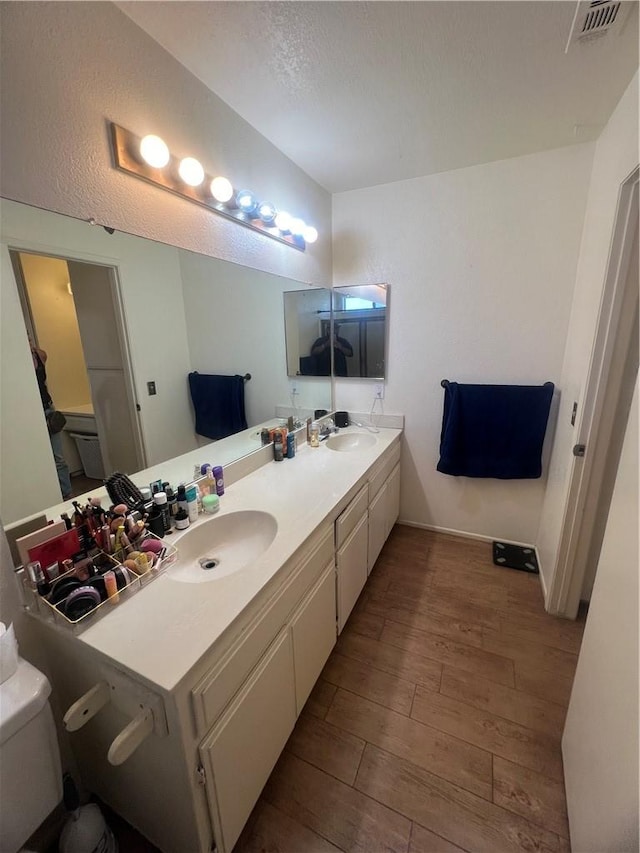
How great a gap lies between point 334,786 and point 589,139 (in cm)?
294

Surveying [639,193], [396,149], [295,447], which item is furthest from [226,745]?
[396,149]

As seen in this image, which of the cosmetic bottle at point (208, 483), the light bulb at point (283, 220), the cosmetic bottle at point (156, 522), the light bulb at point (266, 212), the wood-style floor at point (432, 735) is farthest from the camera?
the light bulb at point (283, 220)

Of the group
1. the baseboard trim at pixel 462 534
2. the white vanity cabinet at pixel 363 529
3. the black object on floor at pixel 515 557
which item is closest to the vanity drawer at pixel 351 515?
the white vanity cabinet at pixel 363 529

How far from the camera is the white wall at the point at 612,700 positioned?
70 centimetres

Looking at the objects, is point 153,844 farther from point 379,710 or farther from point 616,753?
point 616,753

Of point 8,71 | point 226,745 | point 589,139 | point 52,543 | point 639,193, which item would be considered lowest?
point 226,745

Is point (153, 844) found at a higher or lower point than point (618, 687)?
lower

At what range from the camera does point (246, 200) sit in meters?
1.43

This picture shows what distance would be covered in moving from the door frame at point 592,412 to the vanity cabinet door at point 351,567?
3.23 feet

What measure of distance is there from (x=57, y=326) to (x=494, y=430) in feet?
7.08

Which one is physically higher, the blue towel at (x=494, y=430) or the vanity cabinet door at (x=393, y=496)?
the blue towel at (x=494, y=430)

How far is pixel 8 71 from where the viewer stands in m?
0.77

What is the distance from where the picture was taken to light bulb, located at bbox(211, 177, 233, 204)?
1.30 metres

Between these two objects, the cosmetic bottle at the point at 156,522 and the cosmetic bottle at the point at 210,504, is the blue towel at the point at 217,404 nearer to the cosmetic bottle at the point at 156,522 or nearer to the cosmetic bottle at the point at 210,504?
the cosmetic bottle at the point at 210,504
